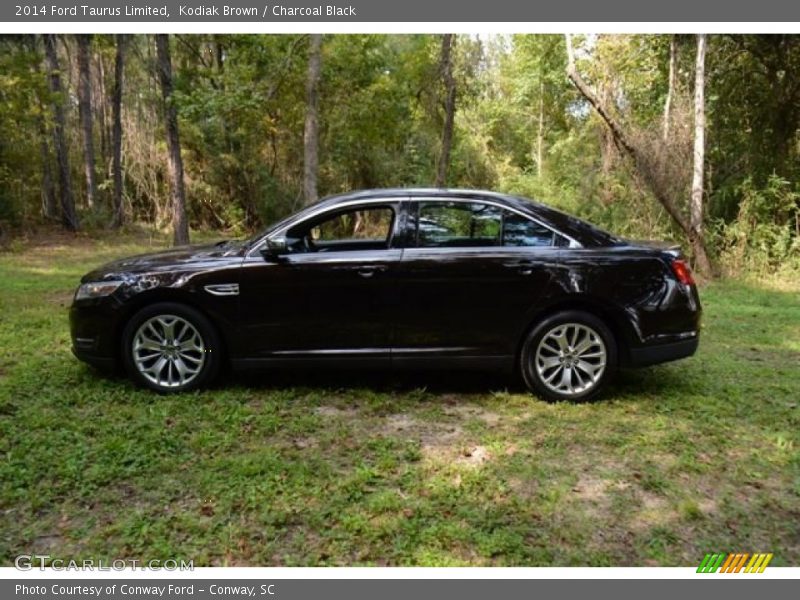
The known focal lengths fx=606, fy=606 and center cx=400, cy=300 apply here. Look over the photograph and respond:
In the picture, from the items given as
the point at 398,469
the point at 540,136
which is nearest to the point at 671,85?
the point at 398,469

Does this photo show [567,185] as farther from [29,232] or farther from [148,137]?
[29,232]

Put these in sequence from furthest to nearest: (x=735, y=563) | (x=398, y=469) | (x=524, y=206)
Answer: (x=524, y=206)
(x=398, y=469)
(x=735, y=563)

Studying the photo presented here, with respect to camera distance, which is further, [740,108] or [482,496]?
[740,108]

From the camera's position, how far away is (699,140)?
33.6ft

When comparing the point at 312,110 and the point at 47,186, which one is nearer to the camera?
the point at 312,110

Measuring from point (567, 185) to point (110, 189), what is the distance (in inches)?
581

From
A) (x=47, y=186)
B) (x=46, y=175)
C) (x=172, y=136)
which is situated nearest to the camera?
(x=172, y=136)

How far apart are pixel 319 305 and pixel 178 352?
114cm

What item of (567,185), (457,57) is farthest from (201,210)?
(567,185)

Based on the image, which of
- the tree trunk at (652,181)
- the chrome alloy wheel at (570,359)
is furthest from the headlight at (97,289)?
the tree trunk at (652,181)

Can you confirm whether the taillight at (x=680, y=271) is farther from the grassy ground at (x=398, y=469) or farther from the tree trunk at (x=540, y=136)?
the tree trunk at (x=540, y=136)

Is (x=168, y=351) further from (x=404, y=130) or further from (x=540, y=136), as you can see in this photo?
(x=540, y=136)

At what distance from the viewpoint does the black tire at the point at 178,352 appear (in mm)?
4543

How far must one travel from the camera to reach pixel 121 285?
4543mm
